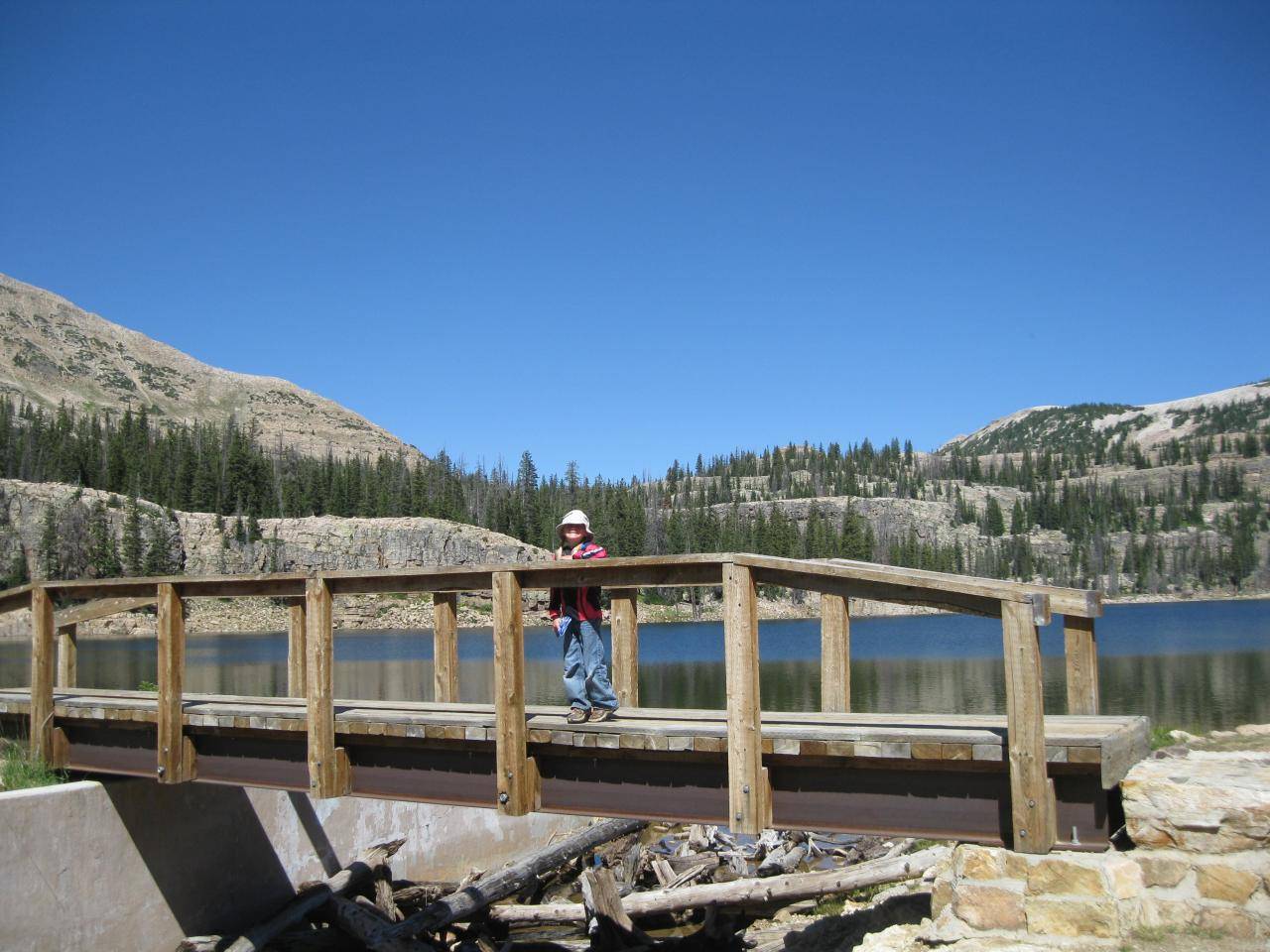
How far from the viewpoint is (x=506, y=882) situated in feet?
37.6

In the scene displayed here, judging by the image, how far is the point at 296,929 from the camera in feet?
34.6

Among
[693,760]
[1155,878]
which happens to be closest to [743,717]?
[693,760]

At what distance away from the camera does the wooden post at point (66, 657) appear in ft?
41.5

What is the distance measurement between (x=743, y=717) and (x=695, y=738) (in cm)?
48

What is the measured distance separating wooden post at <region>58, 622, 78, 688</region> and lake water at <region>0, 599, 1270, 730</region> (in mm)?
16728

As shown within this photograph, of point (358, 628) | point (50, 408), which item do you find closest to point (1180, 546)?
point (358, 628)

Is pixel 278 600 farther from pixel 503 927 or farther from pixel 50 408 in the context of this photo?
pixel 50 408

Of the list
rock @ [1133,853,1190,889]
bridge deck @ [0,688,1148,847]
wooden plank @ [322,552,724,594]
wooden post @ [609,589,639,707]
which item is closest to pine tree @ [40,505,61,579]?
bridge deck @ [0,688,1148,847]

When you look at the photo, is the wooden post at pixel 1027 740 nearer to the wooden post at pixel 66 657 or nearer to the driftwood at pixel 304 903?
the driftwood at pixel 304 903

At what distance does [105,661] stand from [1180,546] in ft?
637

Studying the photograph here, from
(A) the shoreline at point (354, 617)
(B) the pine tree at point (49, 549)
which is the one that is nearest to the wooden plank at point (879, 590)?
(A) the shoreline at point (354, 617)

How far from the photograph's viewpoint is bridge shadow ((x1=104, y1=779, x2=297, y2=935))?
9766 mm

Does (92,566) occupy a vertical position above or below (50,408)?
below

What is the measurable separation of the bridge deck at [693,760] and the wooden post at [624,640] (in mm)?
787
